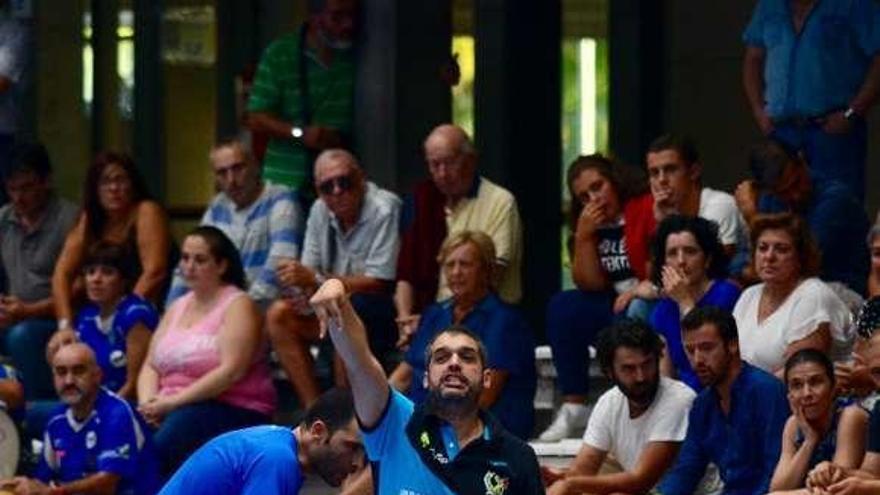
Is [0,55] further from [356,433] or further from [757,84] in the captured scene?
[356,433]

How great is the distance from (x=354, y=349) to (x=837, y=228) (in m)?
3.88

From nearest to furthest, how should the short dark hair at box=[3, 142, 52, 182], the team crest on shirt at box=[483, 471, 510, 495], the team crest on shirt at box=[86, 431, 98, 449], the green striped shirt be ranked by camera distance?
the team crest on shirt at box=[483, 471, 510, 495]
the team crest on shirt at box=[86, 431, 98, 449]
the green striped shirt
the short dark hair at box=[3, 142, 52, 182]

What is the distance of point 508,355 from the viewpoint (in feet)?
56.7

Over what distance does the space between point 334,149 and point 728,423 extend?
3431mm

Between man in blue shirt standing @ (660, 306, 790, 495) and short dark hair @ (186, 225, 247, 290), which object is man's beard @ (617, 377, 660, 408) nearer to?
man in blue shirt standing @ (660, 306, 790, 495)

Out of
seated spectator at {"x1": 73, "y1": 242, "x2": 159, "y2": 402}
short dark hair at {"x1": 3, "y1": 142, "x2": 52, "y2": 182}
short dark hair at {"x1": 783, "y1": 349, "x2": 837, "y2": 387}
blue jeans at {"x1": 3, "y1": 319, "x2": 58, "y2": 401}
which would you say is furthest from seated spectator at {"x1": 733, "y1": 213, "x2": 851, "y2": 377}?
short dark hair at {"x1": 3, "y1": 142, "x2": 52, "y2": 182}

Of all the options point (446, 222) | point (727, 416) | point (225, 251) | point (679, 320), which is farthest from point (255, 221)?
point (727, 416)

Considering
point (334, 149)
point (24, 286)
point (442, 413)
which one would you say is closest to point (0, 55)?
point (24, 286)

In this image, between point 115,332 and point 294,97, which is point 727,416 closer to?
point 294,97

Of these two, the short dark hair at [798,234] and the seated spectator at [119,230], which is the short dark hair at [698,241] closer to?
the short dark hair at [798,234]

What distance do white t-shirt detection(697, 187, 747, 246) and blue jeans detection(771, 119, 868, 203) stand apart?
0.41 metres

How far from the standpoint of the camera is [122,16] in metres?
23.9

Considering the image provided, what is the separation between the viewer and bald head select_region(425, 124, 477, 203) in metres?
18.0

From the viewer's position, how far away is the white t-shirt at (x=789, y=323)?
642 inches
